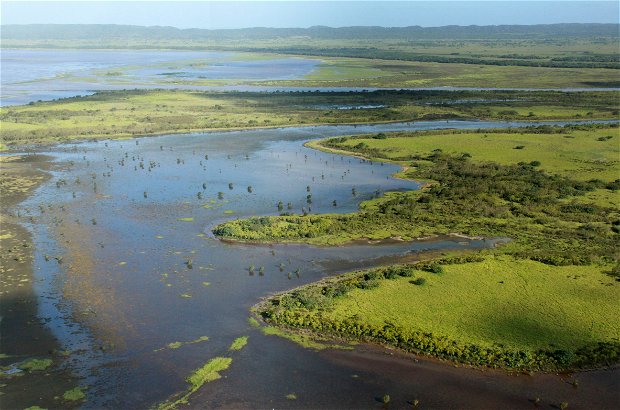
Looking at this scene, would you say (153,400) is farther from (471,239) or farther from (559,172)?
(559,172)

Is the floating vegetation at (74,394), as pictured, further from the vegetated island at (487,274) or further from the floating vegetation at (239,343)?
the vegetated island at (487,274)

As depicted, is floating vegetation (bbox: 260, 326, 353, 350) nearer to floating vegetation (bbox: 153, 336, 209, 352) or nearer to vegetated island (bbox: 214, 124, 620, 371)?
vegetated island (bbox: 214, 124, 620, 371)

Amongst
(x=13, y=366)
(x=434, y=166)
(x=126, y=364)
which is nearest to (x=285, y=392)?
(x=126, y=364)

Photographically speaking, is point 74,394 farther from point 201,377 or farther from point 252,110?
point 252,110

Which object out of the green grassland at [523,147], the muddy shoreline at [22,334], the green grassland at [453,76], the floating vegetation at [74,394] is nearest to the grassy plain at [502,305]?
the floating vegetation at [74,394]

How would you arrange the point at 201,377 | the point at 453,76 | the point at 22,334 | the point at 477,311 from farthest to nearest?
the point at 453,76 < the point at 477,311 < the point at 22,334 < the point at 201,377

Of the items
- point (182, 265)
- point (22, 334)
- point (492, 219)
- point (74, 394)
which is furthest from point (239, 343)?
point (492, 219)
